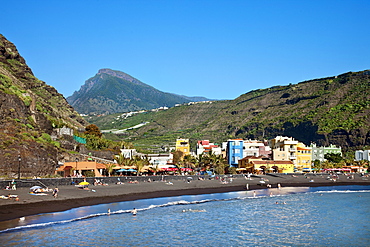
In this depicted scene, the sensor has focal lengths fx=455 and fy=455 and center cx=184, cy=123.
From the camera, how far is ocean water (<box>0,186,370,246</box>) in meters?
29.0

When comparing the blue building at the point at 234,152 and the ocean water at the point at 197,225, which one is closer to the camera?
the ocean water at the point at 197,225

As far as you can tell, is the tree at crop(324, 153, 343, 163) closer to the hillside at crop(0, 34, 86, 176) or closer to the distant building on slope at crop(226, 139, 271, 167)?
the distant building on slope at crop(226, 139, 271, 167)

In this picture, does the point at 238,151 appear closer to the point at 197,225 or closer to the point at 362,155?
the point at 362,155

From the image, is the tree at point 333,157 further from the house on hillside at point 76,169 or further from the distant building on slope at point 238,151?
the house on hillside at point 76,169

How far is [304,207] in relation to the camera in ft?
159

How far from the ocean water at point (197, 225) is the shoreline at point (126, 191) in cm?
157

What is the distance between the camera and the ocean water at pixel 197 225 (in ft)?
95.0

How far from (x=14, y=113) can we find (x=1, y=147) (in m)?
13.1

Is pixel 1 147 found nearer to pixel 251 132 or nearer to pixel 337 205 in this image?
pixel 337 205


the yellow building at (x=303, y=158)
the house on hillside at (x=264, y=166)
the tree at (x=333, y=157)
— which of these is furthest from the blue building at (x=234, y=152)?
the tree at (x=333, y=157)

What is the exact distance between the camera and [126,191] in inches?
2026

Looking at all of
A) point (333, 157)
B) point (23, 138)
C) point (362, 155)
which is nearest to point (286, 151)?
point (333, 157)

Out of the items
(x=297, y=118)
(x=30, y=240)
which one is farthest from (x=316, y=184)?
(x=297, y=118)

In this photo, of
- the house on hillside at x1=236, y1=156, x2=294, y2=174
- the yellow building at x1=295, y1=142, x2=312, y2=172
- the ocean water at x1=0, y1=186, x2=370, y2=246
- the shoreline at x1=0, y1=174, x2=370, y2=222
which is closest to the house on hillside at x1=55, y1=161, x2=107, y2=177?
the shoreline at x1=0, y1=174, x2=370, y2=222
